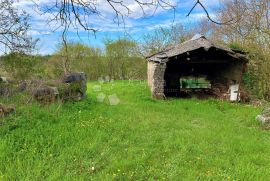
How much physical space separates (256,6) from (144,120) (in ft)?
27.4

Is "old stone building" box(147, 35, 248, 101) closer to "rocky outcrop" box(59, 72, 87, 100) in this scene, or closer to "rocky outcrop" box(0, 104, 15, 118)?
"rocky outcrop" box(59, 72, 87, 100)

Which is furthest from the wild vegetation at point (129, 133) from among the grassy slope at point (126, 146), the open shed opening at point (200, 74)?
the open shed opening at point (200, 74)

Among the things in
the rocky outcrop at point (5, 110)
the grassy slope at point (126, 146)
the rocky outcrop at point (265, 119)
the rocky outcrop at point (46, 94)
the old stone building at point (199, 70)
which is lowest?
the grassy slope at point (126, 146)

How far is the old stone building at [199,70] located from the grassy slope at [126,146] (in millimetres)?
4295

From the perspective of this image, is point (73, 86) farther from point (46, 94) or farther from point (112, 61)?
point (112, 61)

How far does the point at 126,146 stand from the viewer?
19.6 ft

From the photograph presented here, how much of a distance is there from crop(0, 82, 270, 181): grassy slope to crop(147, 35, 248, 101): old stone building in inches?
169

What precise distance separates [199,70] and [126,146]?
34.5ft

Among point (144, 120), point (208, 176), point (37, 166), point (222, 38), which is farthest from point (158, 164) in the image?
point (222, 38)

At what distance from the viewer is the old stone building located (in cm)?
1277

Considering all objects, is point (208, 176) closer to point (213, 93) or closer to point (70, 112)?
point (70, 112)

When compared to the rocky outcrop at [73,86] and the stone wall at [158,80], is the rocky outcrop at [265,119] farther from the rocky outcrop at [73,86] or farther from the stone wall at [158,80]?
the rocky outcrop at [73,86]

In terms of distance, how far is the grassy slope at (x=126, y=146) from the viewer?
185 inches

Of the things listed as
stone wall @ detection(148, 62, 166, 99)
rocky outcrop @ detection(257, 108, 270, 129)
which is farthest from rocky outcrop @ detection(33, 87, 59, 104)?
rocky outcrop @ detection(257, 108, 270, 129)
